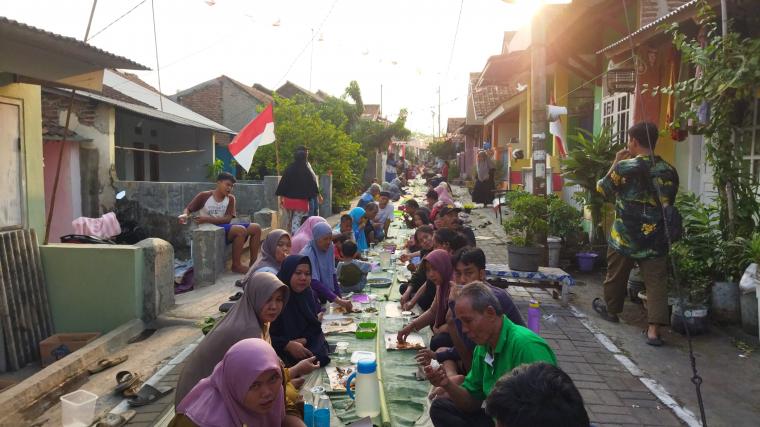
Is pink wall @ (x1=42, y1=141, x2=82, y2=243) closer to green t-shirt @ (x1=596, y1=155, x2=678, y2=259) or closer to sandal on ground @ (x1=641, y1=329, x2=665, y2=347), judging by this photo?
green t-shirt @ (x1=596, y1=155, x2=678, y2=259)

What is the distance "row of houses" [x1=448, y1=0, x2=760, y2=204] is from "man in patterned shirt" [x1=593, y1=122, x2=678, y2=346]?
19.0 inches

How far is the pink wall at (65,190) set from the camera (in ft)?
33.0

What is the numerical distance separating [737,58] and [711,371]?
2.94 meters

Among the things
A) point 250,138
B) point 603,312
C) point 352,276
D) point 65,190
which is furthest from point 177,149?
point 603,312

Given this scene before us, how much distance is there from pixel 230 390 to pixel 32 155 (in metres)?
5.23

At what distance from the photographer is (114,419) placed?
3.80 m

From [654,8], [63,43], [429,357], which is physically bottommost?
[429,357]

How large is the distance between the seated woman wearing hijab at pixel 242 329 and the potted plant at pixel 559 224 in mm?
5566

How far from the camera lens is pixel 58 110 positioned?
10039 mm

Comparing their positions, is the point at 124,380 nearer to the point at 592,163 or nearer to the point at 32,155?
the point at 32,155

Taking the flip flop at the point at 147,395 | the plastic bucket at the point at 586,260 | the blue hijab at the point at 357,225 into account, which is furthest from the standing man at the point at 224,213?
the plastic bucket at the point at 586,260

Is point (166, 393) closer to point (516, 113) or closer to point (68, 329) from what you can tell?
point (68, 329)

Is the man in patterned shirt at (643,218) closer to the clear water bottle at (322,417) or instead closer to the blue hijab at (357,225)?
the clear water bottle at (322,417)

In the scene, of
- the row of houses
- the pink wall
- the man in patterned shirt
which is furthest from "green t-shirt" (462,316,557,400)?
the pink wall
